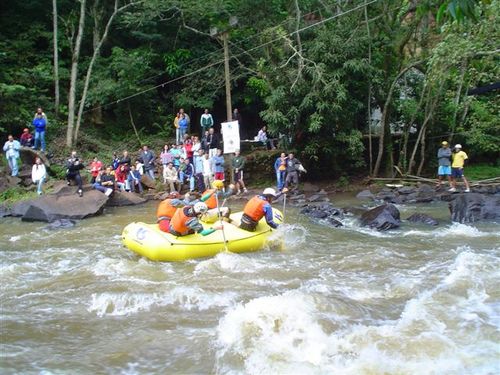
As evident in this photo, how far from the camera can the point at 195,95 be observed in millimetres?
22953

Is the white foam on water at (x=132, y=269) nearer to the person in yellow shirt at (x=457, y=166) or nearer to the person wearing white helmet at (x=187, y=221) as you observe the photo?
the person wearing white helmet at (x=187, y=221)

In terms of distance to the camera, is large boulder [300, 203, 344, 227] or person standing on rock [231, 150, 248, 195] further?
person standing on rock [231, 150, 248, 195]

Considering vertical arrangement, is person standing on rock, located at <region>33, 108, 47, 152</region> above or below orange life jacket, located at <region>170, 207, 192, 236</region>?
above

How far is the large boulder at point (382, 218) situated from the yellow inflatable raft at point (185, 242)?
3391mm

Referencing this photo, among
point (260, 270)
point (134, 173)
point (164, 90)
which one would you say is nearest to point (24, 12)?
point (164, 90)

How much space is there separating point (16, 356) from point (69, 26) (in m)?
20.4

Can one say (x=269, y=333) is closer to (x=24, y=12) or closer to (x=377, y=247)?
(x=377, y=247)

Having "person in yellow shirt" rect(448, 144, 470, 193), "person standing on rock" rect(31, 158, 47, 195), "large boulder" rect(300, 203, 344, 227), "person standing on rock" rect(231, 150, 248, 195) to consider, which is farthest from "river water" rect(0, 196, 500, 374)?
"person standing on rock" rect(231, 150, 248, 195)

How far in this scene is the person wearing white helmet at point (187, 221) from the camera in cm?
920

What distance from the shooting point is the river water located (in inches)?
208

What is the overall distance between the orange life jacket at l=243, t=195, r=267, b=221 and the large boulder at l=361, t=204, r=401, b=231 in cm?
347

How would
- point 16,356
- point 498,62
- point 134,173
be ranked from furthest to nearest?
point 134,173, point 498,62, point 16,356

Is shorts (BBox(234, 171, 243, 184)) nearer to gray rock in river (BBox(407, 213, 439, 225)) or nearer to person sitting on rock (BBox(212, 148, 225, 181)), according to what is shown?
person sitting on rock (BBox(212, 148, 225, 181))

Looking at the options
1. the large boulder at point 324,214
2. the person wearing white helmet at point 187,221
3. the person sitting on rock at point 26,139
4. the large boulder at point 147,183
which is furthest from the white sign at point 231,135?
the person sitting on rock at point 26,139
